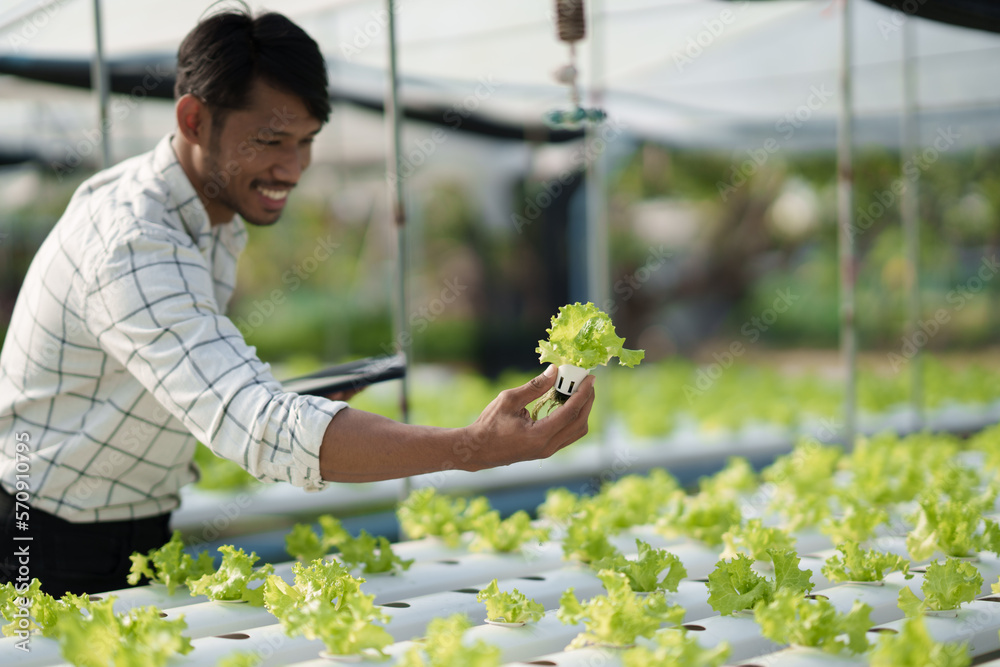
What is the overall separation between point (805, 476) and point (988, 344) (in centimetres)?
996

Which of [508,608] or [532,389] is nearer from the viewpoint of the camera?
[532,389]

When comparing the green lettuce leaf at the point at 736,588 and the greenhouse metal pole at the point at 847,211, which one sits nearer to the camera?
the green lettuce leaf at the point at 736,588

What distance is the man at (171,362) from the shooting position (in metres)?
1.37

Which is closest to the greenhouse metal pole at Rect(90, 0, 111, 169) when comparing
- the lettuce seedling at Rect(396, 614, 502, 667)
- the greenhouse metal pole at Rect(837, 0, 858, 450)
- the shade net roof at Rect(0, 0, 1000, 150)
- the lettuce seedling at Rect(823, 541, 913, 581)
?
the shade net roof at Rect(0, 0, 1000, 150)

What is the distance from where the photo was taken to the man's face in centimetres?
172

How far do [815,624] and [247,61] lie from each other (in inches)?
53.1

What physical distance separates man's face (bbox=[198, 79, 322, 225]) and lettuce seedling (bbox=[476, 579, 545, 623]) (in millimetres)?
827

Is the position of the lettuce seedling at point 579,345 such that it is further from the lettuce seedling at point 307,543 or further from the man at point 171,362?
the lettuce seedling at point 307,543

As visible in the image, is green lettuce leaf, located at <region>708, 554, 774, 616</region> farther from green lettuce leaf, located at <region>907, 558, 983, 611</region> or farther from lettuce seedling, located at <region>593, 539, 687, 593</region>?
green lettuce leaf, located at <region>907, 558, 983, 611</region>

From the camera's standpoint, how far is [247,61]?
1687mm

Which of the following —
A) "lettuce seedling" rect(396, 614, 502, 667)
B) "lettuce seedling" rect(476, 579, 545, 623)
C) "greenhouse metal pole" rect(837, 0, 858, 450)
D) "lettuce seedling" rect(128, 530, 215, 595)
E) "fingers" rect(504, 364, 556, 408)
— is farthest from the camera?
"greenhouse metal pole" rect(837, 0, 858, 450)

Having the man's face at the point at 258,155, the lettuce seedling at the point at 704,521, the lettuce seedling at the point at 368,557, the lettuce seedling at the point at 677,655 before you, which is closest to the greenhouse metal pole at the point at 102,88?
the man's face at the point at 258,155

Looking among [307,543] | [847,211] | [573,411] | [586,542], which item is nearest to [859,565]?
[586,542]

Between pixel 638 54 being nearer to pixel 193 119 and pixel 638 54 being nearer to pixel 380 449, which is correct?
pixel 193 119
